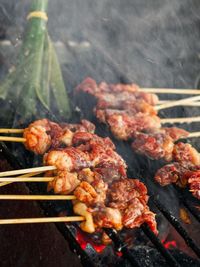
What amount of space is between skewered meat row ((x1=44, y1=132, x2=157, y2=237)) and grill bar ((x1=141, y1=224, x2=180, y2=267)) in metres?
0.07

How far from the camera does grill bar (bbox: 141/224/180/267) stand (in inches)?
116

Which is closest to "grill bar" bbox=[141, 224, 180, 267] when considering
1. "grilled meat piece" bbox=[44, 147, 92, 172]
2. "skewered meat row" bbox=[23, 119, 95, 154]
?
"grilled meat piece" bbox=[44, 147, 92, 172]

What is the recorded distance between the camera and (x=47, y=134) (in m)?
3.85

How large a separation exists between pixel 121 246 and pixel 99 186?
1.85ft

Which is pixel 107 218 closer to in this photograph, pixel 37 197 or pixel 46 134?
pixel 37 197

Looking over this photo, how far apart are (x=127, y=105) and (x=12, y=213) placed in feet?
5.79

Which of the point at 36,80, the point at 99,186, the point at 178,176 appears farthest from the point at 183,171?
the point at 36,80

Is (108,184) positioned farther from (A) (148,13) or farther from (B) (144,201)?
(A) (148,13)

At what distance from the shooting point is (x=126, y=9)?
6.73 m

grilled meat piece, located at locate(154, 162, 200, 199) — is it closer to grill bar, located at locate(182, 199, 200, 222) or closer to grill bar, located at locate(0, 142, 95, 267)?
grill bar, located at locate(182, 199, 200, 222)

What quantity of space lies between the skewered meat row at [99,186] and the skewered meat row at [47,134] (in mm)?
163

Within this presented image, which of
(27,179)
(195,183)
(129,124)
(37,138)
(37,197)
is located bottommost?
(195,183)

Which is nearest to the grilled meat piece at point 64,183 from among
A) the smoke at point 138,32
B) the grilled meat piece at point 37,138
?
the grilled meat piece at point 37,138

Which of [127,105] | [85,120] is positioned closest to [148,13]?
[127,105]
